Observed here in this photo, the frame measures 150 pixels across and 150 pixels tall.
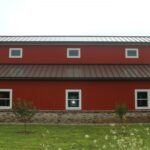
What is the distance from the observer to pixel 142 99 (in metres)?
31.7

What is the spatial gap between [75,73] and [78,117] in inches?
138

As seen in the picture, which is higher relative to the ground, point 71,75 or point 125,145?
point 71,75

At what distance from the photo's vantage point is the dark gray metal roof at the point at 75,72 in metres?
31.4

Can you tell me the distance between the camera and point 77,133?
77.0ft

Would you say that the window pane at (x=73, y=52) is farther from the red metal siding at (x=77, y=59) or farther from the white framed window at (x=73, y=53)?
the red metal siding at (x=77, y=59)

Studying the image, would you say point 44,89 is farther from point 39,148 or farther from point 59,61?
point 39,148

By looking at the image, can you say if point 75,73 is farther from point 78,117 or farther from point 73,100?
point 78,117

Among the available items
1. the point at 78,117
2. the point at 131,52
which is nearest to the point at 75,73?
the point at 78,117

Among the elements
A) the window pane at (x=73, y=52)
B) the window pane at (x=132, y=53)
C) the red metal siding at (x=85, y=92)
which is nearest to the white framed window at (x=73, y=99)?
the red metal siding at (x=85, y=92)

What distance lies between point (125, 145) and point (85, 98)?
69.0ft

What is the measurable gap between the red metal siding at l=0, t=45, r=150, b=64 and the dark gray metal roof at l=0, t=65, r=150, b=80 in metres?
0.81

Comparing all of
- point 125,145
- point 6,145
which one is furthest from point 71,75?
point 125,145

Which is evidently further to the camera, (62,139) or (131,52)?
(131,52)

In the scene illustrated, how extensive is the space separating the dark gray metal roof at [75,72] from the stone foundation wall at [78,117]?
2499 mm
